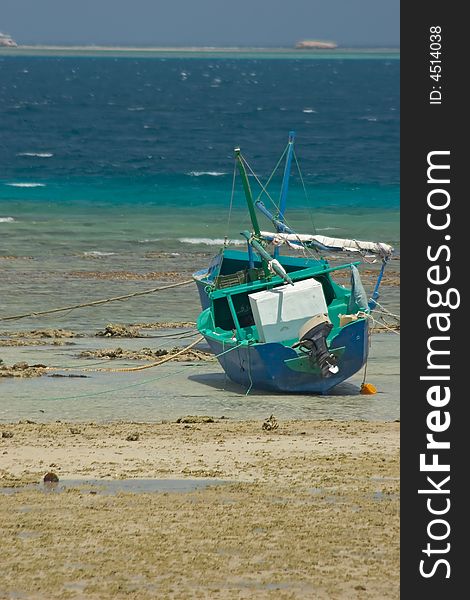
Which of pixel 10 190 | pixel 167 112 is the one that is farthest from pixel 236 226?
pixel 167 112

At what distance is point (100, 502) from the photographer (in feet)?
50.9

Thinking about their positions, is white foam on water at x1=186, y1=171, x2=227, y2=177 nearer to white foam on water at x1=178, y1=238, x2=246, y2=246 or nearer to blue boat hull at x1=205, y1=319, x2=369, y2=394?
white foam on water at x1=178, y1=238, x2=246, y2=246

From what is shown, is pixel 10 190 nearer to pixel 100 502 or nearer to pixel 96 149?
pixel 96 149

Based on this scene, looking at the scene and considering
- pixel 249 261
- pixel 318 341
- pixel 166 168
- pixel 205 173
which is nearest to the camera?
→ pixel 318 341

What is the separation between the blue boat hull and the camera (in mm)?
21828

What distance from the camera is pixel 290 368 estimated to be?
71.9 feet

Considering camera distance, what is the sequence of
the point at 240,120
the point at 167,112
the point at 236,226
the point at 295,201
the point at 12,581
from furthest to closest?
the point at 167,112, the point at 240,120, the point at 295,201, the point at 236,226, the point at 12,581

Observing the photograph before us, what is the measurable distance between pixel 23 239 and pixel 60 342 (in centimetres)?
1500

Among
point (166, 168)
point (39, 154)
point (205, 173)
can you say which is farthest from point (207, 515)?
point (39, 154)

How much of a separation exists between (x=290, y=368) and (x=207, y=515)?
23.3 feet

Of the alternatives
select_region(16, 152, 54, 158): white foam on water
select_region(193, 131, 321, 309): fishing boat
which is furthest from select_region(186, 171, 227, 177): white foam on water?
select_region(193, 131, 321, 309): fishing boat

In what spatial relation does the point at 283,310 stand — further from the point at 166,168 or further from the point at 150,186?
the point at 166,168

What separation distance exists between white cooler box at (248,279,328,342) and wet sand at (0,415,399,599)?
282 centimetres

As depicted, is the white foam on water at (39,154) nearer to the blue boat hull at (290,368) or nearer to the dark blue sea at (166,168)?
the dark blue sea at (166,168)
